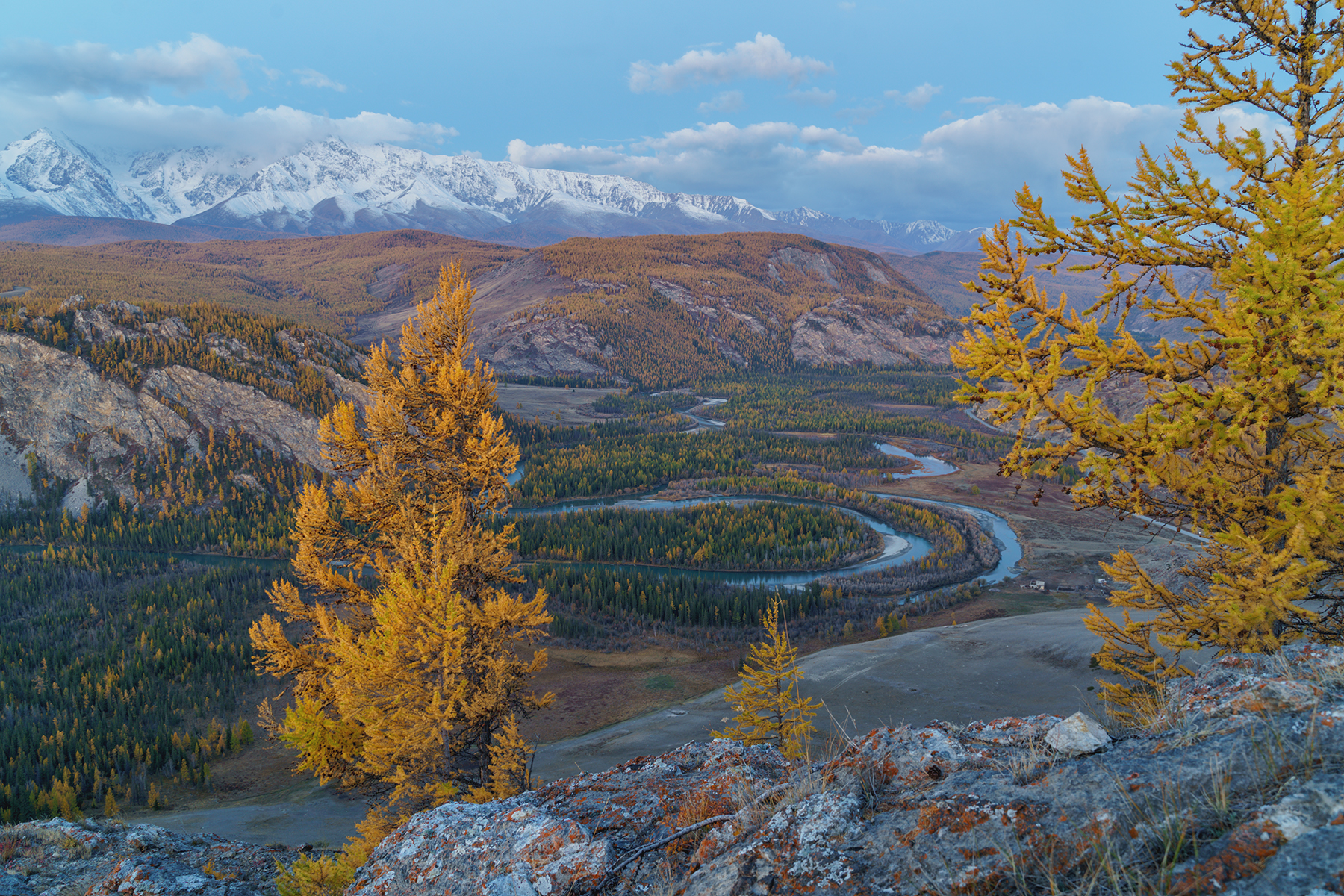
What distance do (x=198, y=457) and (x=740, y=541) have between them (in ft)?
277

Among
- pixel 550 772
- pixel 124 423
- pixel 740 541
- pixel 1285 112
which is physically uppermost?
pixel 1285 112

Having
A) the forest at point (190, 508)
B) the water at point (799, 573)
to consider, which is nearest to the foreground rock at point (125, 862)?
the water at point (799, 573)

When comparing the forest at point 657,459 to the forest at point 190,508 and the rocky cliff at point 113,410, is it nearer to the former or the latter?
the forest at point 190,508

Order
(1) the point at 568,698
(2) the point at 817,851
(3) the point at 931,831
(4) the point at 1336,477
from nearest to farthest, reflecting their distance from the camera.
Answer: (3) the point at 931,831
(2) the point at 817,851
(4) the point at 1336,477
(1) the point at 568,698

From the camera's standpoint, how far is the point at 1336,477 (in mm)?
8625

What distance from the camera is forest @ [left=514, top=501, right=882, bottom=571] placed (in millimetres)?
77938

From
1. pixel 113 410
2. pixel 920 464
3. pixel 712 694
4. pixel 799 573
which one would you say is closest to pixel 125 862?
pixel 712 694

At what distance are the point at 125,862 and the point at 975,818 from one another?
39.5 ft

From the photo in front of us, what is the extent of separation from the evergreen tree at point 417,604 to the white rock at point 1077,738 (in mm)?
13124

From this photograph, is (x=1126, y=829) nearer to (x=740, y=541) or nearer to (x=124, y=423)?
(x=740, y=541)

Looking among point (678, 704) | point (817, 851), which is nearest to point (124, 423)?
point (678, 704)

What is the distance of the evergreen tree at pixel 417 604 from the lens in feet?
50.6

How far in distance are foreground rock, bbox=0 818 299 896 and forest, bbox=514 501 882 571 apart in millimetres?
63100

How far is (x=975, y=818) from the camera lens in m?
4.74
